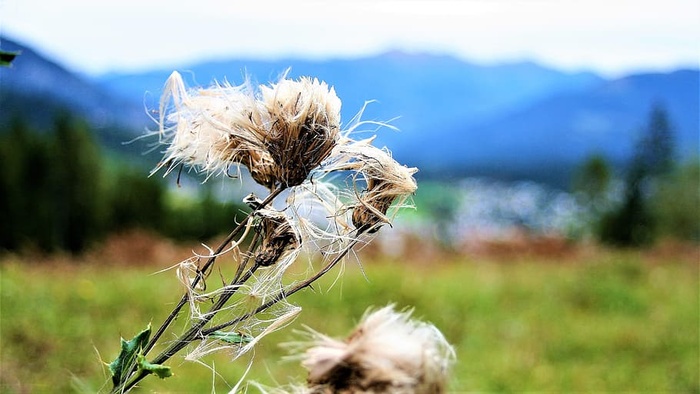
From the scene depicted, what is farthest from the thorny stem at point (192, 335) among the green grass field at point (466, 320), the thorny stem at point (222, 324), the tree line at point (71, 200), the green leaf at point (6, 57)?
the tree line at point (71, 200)

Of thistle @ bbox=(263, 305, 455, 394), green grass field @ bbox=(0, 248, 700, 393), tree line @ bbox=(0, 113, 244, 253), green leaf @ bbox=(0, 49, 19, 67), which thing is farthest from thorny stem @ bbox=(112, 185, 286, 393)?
tree line @ bbox=(0, 113, 244, 253)

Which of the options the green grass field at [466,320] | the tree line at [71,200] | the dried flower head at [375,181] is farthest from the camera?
the tree line at [71,200]

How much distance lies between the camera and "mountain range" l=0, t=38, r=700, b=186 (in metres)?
9.45

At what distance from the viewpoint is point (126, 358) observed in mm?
825

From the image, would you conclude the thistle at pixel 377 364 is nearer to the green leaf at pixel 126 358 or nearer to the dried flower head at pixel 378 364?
the dried flower head at pixel 378 364

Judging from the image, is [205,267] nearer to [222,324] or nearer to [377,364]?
[222,324]

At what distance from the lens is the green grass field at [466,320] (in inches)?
135

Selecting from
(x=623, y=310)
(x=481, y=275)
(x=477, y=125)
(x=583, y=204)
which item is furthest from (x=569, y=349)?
(x=477, y=125)

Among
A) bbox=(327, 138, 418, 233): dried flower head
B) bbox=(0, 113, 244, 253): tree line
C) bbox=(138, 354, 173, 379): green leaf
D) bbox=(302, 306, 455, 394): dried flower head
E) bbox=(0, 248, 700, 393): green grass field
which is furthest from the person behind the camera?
bbox=(0, 113, 244, 253): tree line

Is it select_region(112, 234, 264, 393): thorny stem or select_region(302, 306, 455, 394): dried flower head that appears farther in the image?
select_region(112, 234, 264, 393): thorny stem

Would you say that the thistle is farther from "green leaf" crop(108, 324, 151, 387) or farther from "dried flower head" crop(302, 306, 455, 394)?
"green leaf" crop(108, 324, 151, 387)

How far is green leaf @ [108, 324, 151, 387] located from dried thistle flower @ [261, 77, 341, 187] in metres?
0.23

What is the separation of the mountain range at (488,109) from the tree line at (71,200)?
32 centimetres

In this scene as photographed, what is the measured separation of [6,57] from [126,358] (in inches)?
13.6
